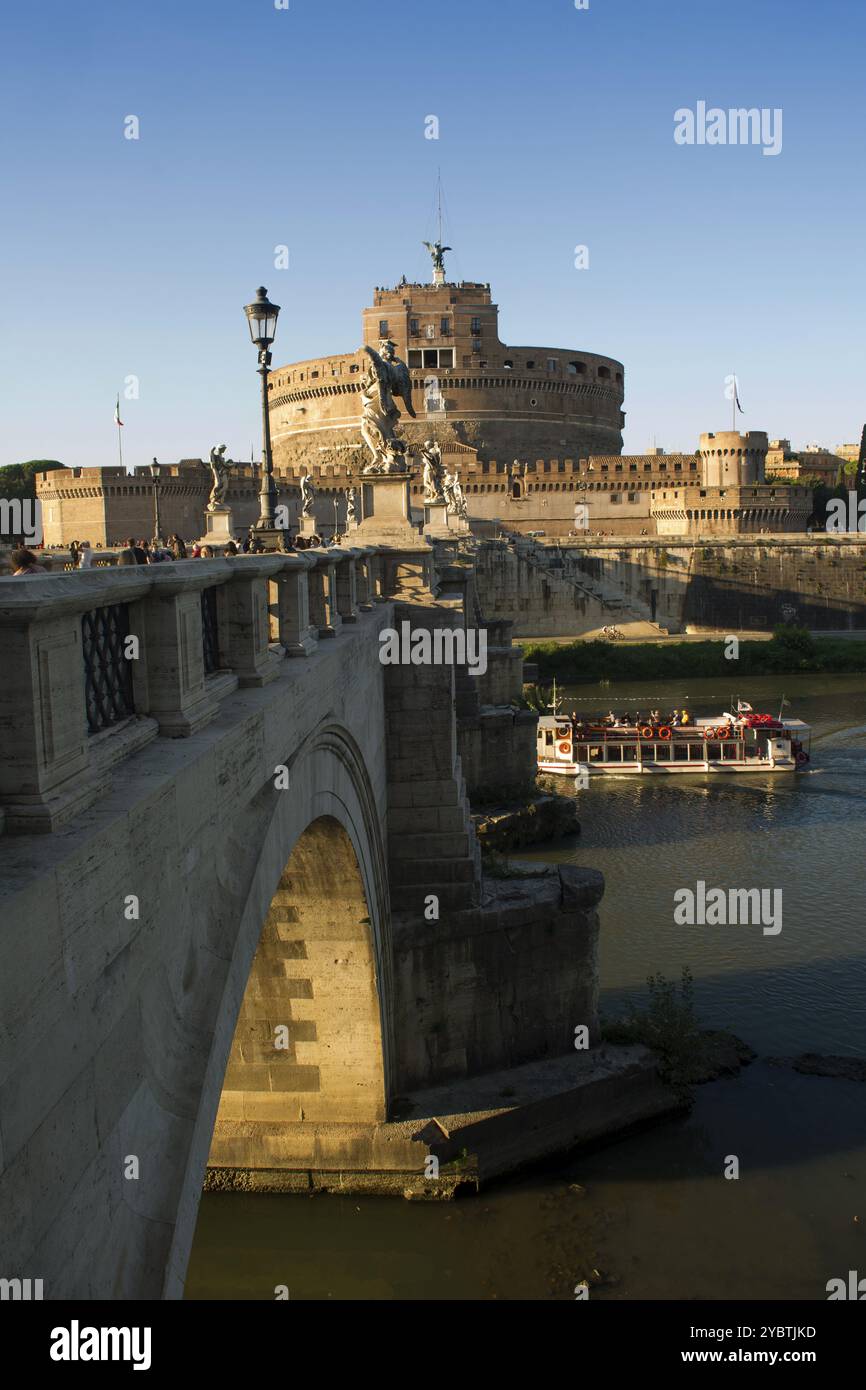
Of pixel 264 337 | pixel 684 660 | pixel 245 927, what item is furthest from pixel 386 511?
pixel 684 660

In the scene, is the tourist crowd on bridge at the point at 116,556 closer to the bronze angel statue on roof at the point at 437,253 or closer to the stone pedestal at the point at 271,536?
the stone pedestal at the point at 271,536

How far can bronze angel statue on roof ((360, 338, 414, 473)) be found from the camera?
1014cm

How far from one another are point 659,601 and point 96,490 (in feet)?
99.8

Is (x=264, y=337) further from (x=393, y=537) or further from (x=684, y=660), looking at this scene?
(x=684, y=660)

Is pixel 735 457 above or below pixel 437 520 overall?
above

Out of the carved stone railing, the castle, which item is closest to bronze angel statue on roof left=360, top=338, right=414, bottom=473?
the carved stone railing

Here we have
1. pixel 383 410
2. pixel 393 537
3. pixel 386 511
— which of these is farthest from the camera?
pixel 393 537

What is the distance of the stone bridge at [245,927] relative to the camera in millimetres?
2457

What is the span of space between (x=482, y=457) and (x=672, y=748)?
4960cm

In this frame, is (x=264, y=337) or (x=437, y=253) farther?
(x=437, y=253)

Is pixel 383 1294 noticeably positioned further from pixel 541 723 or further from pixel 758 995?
pixel 541 723

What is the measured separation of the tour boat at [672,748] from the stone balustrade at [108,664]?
21.3m

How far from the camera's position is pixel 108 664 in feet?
10.6
